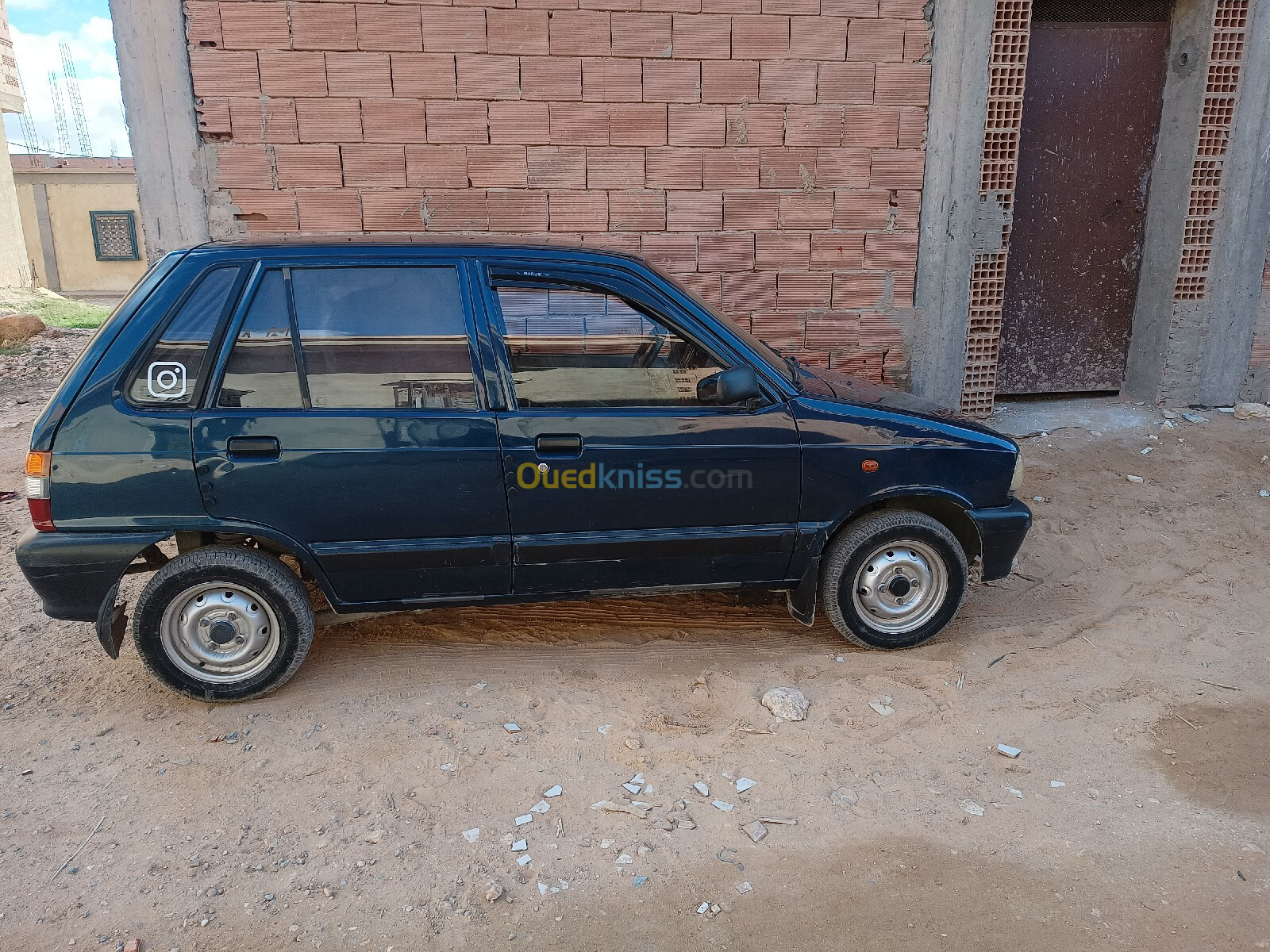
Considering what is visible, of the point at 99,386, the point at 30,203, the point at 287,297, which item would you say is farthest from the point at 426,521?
the point at 30,203

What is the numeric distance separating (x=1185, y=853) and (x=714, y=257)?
4573 mm

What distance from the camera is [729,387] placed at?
3420 mm

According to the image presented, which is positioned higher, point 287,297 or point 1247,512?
point 287,297

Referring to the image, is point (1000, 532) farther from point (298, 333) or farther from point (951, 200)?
point (951, 200)

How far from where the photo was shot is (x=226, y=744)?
3295 millimetres

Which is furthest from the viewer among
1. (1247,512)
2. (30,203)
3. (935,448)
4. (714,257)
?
(30,203)

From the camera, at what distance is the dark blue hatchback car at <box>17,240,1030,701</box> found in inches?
128

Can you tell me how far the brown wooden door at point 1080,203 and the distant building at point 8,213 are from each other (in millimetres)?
19009

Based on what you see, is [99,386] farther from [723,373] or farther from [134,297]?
[723,373]

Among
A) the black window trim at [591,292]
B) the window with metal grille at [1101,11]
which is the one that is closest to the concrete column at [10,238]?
the black window trim at [591,292]

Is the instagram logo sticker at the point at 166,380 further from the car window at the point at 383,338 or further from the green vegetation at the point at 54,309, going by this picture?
the green vegetation at the point at 54,309

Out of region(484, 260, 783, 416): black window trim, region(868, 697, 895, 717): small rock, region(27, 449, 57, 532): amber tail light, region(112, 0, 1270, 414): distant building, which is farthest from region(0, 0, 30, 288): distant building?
region(868, 697, 895, 717): small rock

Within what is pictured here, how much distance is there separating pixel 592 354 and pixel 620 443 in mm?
404

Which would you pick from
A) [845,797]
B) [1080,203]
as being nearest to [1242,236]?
[1080,203]
